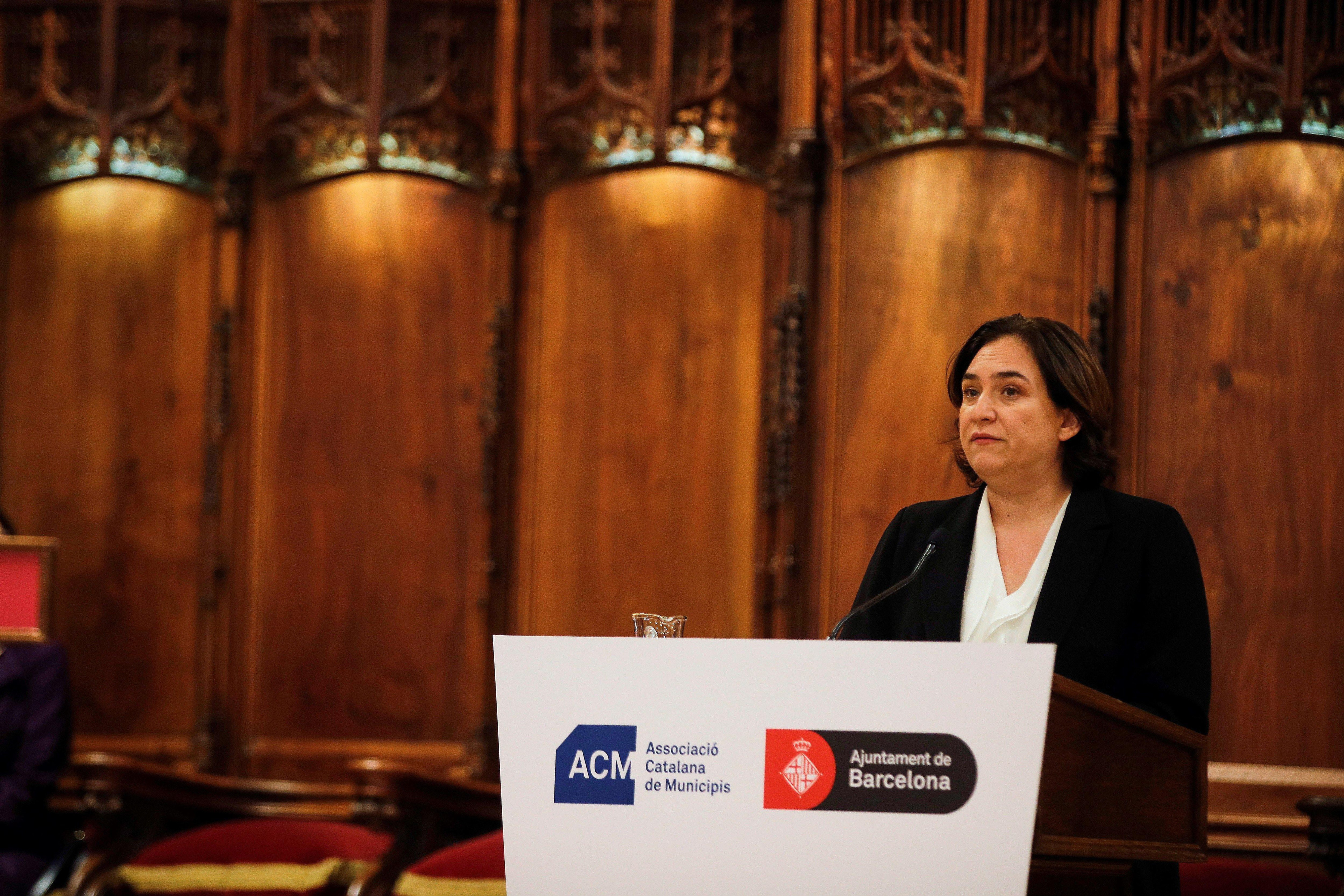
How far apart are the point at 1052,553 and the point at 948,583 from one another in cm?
17

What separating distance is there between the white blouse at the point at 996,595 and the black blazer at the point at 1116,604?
0.04 ft

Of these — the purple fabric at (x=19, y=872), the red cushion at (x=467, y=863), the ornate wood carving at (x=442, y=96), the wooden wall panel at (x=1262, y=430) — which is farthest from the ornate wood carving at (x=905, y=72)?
the purple fabric at (x=19, y=872)

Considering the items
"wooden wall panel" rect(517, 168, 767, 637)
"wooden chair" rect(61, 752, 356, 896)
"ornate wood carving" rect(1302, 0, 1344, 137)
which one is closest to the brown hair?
"ornate wood carving" rect(1302, 0, 1344, 137)

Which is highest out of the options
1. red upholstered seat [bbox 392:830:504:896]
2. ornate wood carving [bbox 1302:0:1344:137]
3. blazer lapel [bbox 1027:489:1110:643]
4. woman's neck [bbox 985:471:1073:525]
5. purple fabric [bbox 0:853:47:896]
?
ornate wood carving [bbox 1302:0:1344:137]

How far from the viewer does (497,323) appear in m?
5.09

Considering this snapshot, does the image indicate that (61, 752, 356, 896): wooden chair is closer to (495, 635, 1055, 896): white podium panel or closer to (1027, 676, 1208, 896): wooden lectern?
(495, 635, 1055, 896): white podium panel

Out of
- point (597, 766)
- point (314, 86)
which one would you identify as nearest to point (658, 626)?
point (597, 766)

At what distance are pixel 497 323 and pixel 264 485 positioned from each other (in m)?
1.04

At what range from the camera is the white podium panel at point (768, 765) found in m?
1.66

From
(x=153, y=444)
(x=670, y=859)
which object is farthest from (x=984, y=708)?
(x=153, y=444)

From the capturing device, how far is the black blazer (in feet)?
7.08

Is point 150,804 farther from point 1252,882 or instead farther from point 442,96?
point 1252,882

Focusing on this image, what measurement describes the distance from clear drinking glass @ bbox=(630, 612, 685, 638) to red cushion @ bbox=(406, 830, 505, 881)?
2.32m

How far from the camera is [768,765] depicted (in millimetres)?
1715
